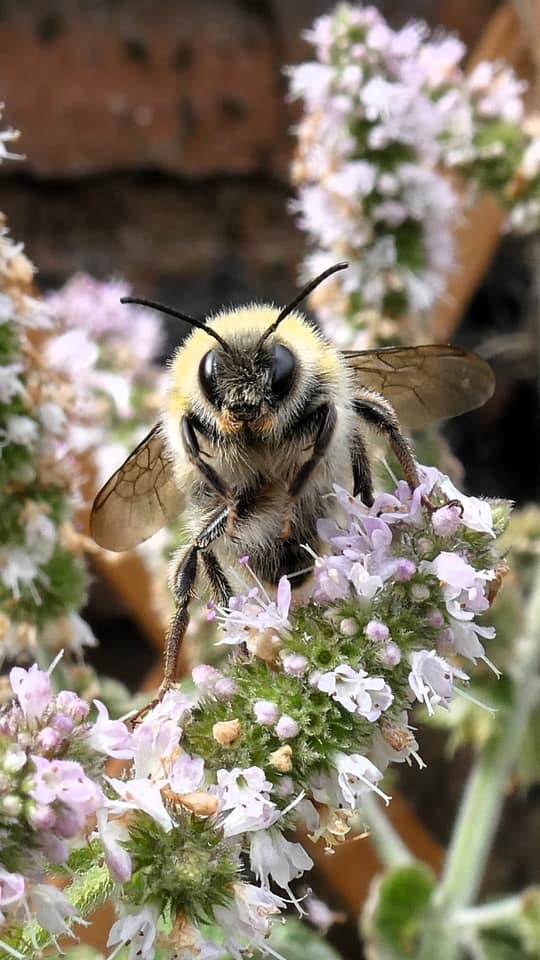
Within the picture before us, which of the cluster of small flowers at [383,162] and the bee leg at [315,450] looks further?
the cluster of small flowers at [383,162]

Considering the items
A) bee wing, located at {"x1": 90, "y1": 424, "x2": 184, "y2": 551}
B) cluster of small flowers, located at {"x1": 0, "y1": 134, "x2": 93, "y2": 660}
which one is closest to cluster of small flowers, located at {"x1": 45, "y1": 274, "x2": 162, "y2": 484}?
cluster of small flowers, located at {"x1": 0, "y1": 134, "x2": 93, "y2": 660}

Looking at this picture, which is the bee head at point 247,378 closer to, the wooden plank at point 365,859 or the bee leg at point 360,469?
the bee leg at point 360,469

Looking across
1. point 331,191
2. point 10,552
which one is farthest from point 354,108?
point 10,552

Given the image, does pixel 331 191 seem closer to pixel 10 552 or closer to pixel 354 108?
pixel 354 108

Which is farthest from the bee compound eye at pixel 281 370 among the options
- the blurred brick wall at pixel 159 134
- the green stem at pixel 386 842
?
the blurred brick wall at pixel 159 134

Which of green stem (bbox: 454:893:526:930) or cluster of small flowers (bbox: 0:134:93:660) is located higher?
cluster of small flowers (bbox: 0:134:93:660)

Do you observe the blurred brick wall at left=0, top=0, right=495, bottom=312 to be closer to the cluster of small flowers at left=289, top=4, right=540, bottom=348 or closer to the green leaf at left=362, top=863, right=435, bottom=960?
the cluster of small flowers at left=289, top=4, right=540, bottom=348

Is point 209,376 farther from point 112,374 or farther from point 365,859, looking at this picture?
point 365,859

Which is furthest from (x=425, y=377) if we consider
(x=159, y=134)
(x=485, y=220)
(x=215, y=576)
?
(x=159, y=134)
